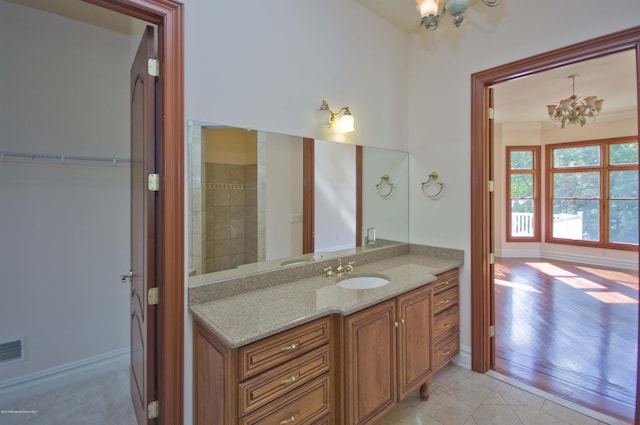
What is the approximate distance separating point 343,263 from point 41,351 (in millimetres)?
2373

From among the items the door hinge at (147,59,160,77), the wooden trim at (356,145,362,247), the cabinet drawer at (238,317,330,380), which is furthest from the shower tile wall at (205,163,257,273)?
the wooden trim at (356,145,362,247)

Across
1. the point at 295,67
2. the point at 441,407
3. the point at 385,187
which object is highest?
the point at 295,67

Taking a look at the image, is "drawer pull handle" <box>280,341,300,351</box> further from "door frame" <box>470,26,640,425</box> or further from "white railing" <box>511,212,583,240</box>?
"white railing" <box>511,212,583,240</box>

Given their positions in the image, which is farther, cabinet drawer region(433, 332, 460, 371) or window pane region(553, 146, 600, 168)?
window pane region(553, 146, 600, 168)

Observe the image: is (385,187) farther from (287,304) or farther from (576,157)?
(576,157)

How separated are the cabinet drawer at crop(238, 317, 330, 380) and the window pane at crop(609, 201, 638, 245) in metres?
6.94

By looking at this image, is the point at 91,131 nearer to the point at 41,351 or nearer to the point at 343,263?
the point at 41,351

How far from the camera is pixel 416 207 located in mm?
2914

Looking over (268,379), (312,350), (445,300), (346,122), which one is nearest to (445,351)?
(445,300)

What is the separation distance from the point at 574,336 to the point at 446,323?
167 cm

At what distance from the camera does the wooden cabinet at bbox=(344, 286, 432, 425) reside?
1.58 meters

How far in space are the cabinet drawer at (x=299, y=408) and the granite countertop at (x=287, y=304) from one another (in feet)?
1.04

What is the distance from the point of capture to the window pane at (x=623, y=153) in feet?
18.4

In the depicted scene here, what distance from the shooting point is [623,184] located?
18.7 feet
